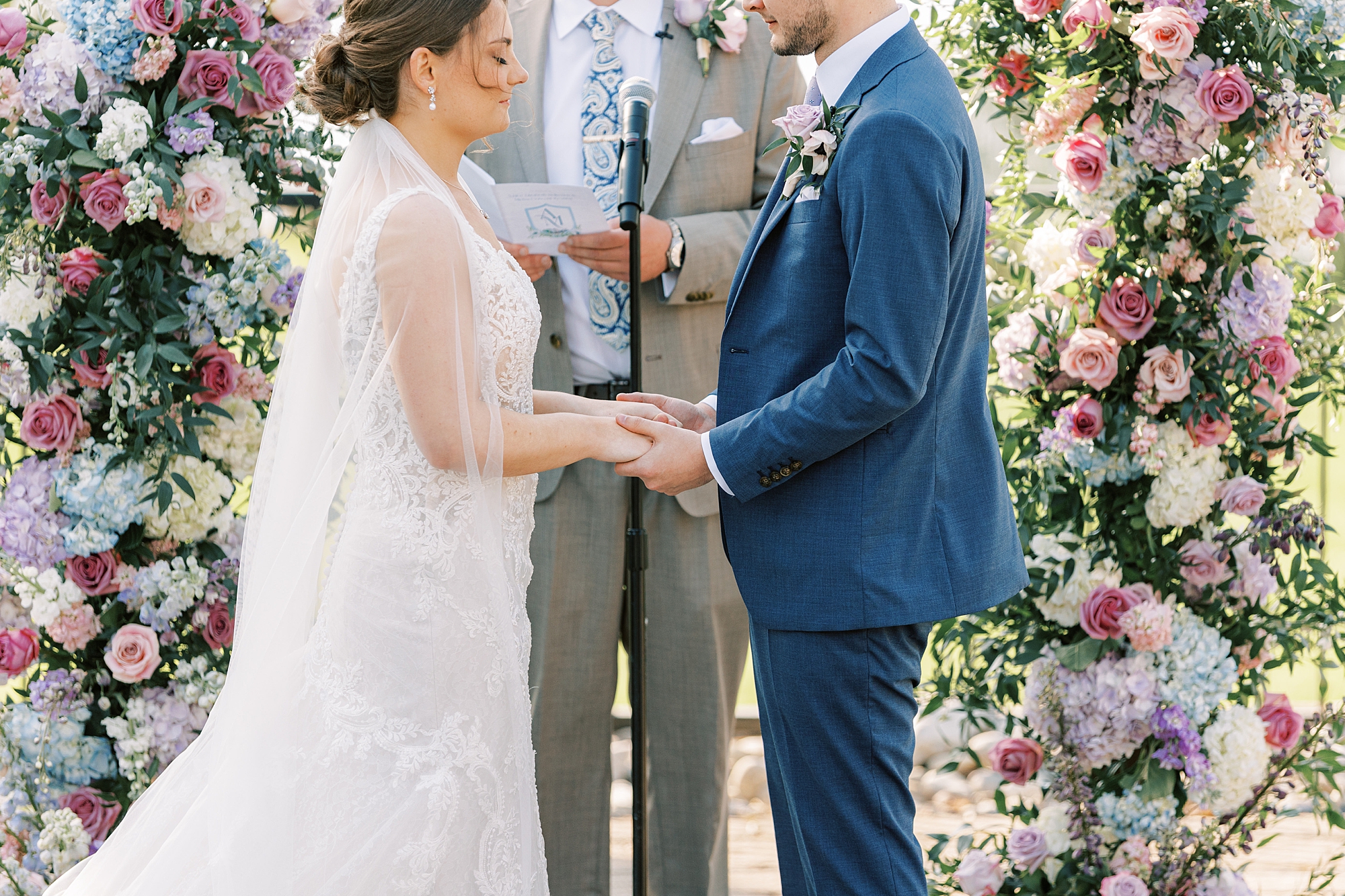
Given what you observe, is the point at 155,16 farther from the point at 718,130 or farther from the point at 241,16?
the point at 718,130

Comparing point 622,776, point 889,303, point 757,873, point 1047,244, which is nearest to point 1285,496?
point 1047,244

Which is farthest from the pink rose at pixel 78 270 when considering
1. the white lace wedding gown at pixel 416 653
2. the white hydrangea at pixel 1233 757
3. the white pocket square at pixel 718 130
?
the white hydrangea at pixel 1233 757

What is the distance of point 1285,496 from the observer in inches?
104

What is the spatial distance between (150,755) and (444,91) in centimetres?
161

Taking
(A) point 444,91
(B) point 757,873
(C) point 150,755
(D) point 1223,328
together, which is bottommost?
(B) point 757,873

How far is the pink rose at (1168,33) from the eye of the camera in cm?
240

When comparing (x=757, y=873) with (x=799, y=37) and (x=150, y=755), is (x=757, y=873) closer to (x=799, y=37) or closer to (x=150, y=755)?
(x=150, y=755)

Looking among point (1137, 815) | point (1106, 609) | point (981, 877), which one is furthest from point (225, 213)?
point (1137, 815)

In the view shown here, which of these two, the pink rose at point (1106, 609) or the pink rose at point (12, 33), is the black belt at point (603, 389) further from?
the pink rose at point (12, 33)

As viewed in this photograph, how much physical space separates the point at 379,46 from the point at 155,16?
73 cm

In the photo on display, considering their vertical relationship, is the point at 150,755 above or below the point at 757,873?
above

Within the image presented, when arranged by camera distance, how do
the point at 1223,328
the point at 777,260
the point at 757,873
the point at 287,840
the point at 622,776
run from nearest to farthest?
the point at 287,840 < the point at 777,260 < the point at 1223,328 < the point at 757,873 < the point at 622,776

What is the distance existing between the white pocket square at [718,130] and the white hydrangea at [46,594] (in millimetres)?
1736

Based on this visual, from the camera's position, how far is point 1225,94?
2.44 m
